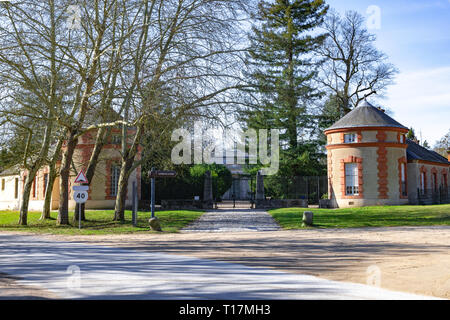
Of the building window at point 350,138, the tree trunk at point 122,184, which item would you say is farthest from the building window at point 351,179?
the tree trunk at point 122,184

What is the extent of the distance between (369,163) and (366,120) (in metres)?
3.17

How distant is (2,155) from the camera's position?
75.5ft

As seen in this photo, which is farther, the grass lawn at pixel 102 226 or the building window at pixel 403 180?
the building window at pixel 403 180

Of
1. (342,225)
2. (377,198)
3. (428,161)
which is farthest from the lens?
(428,161)

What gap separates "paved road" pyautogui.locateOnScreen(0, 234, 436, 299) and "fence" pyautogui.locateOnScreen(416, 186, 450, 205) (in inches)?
1054

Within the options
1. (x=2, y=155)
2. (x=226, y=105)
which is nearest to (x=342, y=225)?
(x=226, y=105)

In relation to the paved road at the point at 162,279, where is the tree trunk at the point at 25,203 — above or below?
above

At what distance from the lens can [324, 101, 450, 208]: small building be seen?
28.9 metres

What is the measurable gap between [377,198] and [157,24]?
19.0 m

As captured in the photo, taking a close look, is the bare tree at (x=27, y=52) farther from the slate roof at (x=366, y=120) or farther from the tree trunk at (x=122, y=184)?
the slate roof at (x=366, y=120)

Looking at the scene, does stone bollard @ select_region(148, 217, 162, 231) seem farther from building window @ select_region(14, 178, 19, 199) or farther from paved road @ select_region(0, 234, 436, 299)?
building window @ select_region(14, 178, 19, 199)

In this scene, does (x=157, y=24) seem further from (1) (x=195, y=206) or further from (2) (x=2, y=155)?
(1) (x=195, y=206)

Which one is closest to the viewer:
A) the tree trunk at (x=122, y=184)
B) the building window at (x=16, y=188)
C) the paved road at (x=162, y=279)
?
the paved road at (x=162, y=279)

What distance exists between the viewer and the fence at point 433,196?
31406 millimetres
